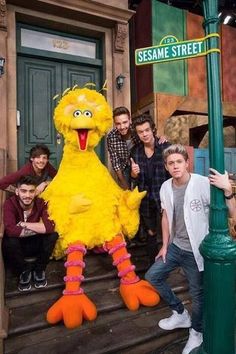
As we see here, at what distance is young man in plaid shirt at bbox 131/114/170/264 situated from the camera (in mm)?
3355

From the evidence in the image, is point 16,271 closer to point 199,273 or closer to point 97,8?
point 199,273

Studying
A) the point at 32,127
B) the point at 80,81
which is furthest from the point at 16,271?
the point at 80,81

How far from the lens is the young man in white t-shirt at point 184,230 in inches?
101

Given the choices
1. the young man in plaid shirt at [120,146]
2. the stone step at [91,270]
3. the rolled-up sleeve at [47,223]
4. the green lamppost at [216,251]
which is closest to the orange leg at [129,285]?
the stone step at [91,270]

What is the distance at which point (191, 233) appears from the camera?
8.43 ft

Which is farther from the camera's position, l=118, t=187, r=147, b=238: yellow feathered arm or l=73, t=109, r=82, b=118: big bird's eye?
l=118, t=187, r=147, b=238: yellow feathered arm

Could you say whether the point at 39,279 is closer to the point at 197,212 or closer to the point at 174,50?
the point at 197,212

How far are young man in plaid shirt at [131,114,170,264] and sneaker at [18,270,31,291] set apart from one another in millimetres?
1399

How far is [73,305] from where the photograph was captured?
2803 mm

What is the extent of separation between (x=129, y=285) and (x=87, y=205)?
3.00ft

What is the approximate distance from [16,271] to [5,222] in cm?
59

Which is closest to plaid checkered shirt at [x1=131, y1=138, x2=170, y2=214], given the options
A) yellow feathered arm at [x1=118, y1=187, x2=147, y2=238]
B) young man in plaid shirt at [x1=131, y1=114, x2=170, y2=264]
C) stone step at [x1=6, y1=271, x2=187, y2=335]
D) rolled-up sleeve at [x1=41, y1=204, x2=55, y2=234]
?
young man in plaid shirt at [x1=131, y1=114, x2=170, y2=264]

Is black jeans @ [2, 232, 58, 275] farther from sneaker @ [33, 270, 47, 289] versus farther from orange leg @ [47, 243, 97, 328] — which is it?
orange leg @ [47, 243, 97, 328]

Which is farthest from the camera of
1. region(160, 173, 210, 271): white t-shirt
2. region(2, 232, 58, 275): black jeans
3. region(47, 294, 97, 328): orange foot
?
region(2, 232, 58, 275): black jeans
